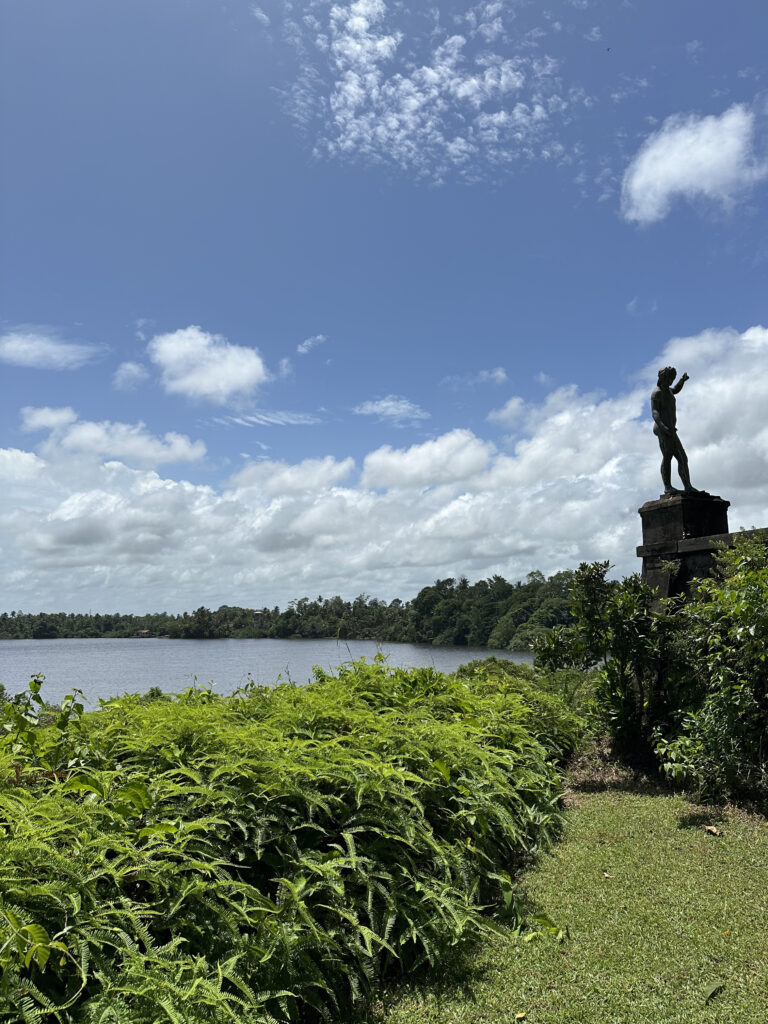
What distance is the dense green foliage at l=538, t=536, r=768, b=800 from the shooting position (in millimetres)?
5410

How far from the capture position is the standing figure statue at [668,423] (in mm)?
8805

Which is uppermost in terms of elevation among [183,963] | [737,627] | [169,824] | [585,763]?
[737,627]

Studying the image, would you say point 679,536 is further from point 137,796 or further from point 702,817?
point 137,796

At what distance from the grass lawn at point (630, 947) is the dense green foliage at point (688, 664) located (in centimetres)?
86

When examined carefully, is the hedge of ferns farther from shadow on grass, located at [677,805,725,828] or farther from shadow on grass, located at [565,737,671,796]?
shadow on grass, located at [565,737,671,796]

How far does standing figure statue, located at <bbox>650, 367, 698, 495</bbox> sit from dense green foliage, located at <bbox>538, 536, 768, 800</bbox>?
6.45ft

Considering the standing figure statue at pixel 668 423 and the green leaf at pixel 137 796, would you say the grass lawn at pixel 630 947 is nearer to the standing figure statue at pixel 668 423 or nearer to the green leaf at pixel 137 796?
the green leaf at pixel 137 796

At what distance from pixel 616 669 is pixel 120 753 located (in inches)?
203

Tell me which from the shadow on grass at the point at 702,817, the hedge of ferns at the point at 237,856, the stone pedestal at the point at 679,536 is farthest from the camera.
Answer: the stone pedestal at the point at 679,536

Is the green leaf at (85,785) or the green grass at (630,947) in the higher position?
the green leaf at (85,785)

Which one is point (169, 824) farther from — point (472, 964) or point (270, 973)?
point (472, 964)

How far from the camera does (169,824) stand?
8.31 feet

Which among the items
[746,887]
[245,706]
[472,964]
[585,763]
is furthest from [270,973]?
[585,763]

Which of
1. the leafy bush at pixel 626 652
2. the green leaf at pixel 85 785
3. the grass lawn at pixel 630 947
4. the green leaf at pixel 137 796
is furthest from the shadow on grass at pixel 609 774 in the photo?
the green leaf at pixel 85 785
